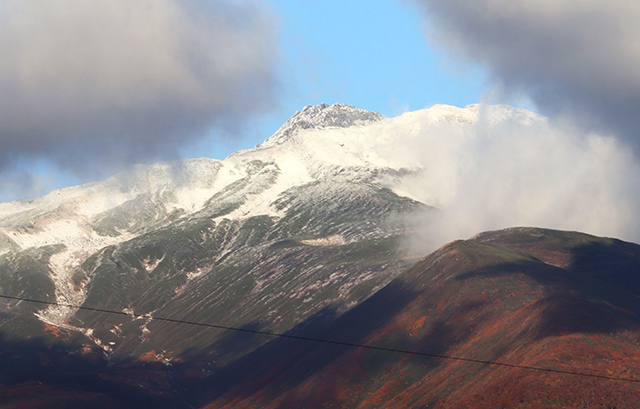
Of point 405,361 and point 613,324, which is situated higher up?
point 405,361

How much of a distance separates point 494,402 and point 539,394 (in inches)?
376

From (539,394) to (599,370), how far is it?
585 inches

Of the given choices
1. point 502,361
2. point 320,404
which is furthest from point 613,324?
point 320,404

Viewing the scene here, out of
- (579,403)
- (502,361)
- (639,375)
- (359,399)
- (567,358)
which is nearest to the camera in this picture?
(579,403)

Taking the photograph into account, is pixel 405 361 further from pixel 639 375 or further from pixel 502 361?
pixel 639 375

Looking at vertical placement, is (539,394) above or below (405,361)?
below

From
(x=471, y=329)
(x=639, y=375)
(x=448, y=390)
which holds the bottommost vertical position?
(x=639, y=375)

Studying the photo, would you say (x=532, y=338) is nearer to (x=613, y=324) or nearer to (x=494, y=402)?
(x=613, y=324)

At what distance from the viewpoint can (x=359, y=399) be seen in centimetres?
18588

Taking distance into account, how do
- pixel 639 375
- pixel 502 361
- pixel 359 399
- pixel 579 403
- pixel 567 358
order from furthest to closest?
pixel 359 399
pixel 502 361
pixel 567 358
pixel 639 375
pixel 579 403

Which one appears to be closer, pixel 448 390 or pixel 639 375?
pixel 639 375

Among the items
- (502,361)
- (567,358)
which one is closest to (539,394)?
(567,358)

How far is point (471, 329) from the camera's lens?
193250mm

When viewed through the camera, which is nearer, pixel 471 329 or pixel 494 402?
pixel 494 402
